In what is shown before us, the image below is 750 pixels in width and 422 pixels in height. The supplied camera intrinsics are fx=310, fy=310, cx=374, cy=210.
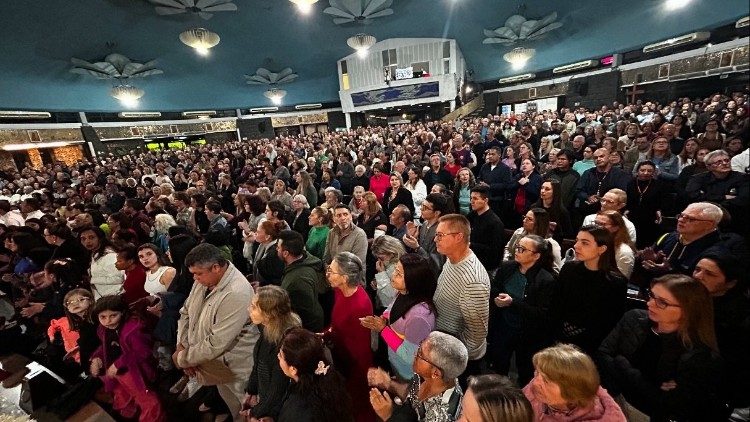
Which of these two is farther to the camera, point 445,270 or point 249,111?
point 249,111

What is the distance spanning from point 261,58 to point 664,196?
18.9m

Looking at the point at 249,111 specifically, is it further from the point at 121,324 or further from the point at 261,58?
the point at 121,324

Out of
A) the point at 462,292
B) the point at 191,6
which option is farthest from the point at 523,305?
the point at 191,6

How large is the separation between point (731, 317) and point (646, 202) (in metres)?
2.06

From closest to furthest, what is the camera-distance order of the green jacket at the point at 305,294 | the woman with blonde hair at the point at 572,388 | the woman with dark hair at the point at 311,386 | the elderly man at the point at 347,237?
the woman with blonde hair at the point at 572,388
the woman with dark hair at the point at 311,386
the green jacket at the point at 305,294
the elderly man at the point at 347,237

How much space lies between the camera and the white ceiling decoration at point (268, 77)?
18.9 metres

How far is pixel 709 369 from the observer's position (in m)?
1.24

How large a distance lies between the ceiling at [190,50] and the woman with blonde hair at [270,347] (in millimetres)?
2124

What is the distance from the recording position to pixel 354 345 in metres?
1.97

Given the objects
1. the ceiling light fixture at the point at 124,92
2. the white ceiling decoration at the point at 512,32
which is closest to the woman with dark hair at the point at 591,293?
the white ceiling decoration at the point at 512,32

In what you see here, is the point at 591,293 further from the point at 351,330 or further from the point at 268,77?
the point at 268,77

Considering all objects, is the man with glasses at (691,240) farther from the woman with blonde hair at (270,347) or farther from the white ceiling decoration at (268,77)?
the white ceiling decoration at (268,77)

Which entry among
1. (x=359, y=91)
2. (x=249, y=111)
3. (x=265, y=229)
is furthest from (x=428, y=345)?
(x=249, y=111)

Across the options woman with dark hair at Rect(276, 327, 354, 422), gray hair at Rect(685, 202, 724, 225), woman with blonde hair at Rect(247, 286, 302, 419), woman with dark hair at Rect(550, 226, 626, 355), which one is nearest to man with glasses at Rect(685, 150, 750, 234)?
gray hair at Rect(685, 202, 724, 225)
